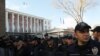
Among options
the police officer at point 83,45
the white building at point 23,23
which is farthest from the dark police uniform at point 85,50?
the white building at point 23,23

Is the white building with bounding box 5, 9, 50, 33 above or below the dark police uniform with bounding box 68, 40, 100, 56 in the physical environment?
above

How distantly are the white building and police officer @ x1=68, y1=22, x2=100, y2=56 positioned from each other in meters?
81.9

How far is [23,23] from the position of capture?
365ft

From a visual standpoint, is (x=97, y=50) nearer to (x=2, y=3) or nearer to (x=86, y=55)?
(x=86, y=55)

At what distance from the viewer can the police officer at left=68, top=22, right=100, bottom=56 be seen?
5.74 meters

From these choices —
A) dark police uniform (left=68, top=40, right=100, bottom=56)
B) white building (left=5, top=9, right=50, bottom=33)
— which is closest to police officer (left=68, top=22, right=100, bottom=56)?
dark police uniform (left=68, top=40, right=100, bottom=56)

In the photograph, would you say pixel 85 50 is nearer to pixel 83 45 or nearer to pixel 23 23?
pixel 83 45

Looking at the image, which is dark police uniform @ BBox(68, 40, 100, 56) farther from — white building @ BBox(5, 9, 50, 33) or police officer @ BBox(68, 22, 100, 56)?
white building @ BBox(5, 9, 50, 33)

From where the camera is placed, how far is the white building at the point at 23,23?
313 feet

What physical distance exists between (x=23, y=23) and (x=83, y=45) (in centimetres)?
10574

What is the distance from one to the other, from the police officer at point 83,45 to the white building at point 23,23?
8192 centimetres

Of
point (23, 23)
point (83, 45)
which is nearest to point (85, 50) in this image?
point (83, 45)

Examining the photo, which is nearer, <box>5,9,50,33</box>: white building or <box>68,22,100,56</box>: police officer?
<box>68,22,100,56</box>: police officer

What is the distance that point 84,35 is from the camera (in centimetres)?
588
